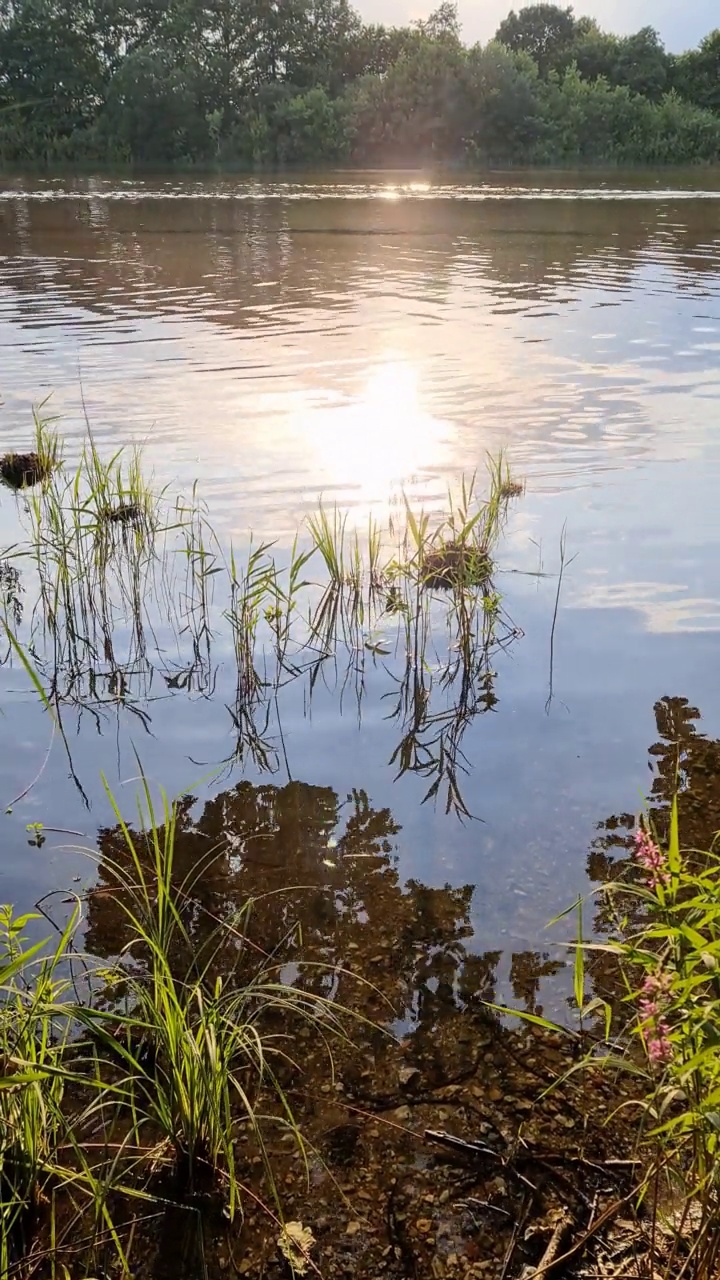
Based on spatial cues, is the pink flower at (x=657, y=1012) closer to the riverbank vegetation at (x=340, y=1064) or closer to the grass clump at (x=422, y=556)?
the riverbank vegetation at (x=340, y=1064)

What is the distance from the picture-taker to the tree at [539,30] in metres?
68.9

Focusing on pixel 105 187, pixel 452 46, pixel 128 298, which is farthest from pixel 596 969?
pixel 452 46

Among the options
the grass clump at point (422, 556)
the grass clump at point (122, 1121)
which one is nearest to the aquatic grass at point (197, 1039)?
the grass clump at point (122, 1121)

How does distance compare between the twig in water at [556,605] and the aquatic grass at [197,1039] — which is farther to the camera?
the twig in water at [556,605]

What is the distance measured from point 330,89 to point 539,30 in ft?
49.5

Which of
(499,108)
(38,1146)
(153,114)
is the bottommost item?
(38,1146)

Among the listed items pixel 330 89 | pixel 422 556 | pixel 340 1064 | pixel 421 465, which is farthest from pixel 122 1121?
pixel 330 89

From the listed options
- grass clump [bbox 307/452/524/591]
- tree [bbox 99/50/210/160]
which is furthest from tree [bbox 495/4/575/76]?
grass clump [bbox 307/452/524/591]

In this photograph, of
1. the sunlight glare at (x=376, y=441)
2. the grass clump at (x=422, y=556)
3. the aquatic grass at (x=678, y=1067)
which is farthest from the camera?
the sunlight glare at (x=376, y=441)

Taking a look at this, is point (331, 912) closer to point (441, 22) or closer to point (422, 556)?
point (422, 556)

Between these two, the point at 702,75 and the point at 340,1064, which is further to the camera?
the point at 702,75

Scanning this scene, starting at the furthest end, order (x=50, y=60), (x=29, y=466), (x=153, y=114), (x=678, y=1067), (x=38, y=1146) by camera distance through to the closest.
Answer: (x=50, y=60), (x=153, y=114), (x=29, y=466), (x=38, y=1146), (x=678, y=1067)

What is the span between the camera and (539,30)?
6969 cm

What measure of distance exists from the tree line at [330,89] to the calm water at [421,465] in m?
39.2
